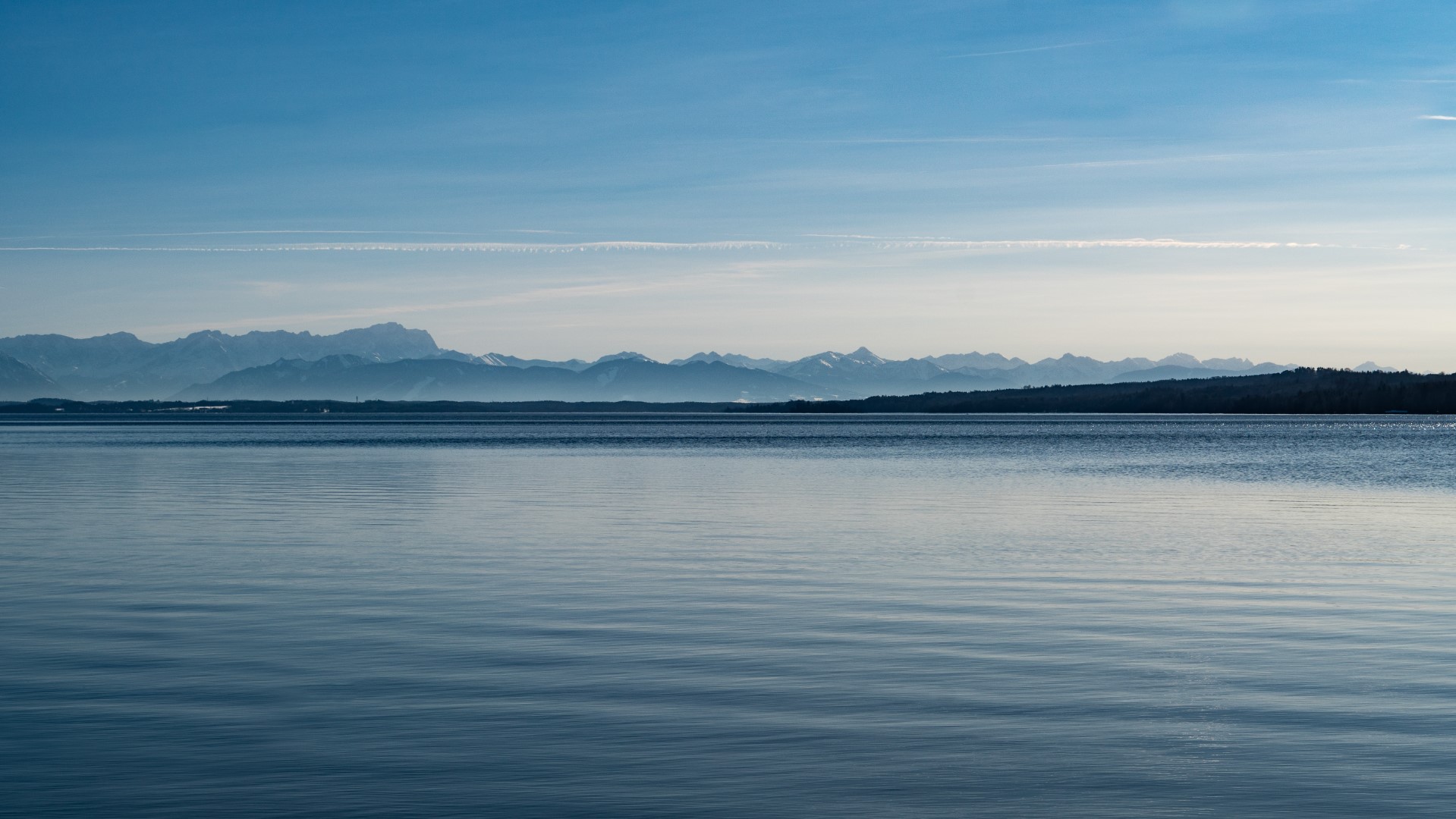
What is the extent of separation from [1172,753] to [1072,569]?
12.0m

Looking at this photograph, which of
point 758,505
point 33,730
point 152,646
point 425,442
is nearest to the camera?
point 33,730

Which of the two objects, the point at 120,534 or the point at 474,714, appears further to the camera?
the point at 120,534

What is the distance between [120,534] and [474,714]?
67.0 feet

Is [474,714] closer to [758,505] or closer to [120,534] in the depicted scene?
[120,534]

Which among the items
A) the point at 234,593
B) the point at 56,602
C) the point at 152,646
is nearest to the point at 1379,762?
the point at 152,646

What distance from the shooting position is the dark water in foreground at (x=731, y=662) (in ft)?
30.6

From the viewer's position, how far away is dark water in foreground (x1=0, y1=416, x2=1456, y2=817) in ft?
30.6

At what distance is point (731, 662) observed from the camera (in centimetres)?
1384

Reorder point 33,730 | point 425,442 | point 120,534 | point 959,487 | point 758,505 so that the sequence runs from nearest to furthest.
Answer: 1. point 33,730
2. point 120,534
3. point 758,505
4. point 959,487
5. point 425,442

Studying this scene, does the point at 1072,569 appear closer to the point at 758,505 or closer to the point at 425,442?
the point at 758,505

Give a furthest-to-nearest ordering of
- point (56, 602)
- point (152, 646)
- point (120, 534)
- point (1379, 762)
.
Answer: point (120, 534), point (56, 602), point (152, 646), point (1379, 762)

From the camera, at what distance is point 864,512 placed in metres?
33.5

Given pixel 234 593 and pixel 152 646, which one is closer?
pixel 152 646

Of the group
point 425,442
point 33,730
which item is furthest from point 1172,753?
point 425,442
